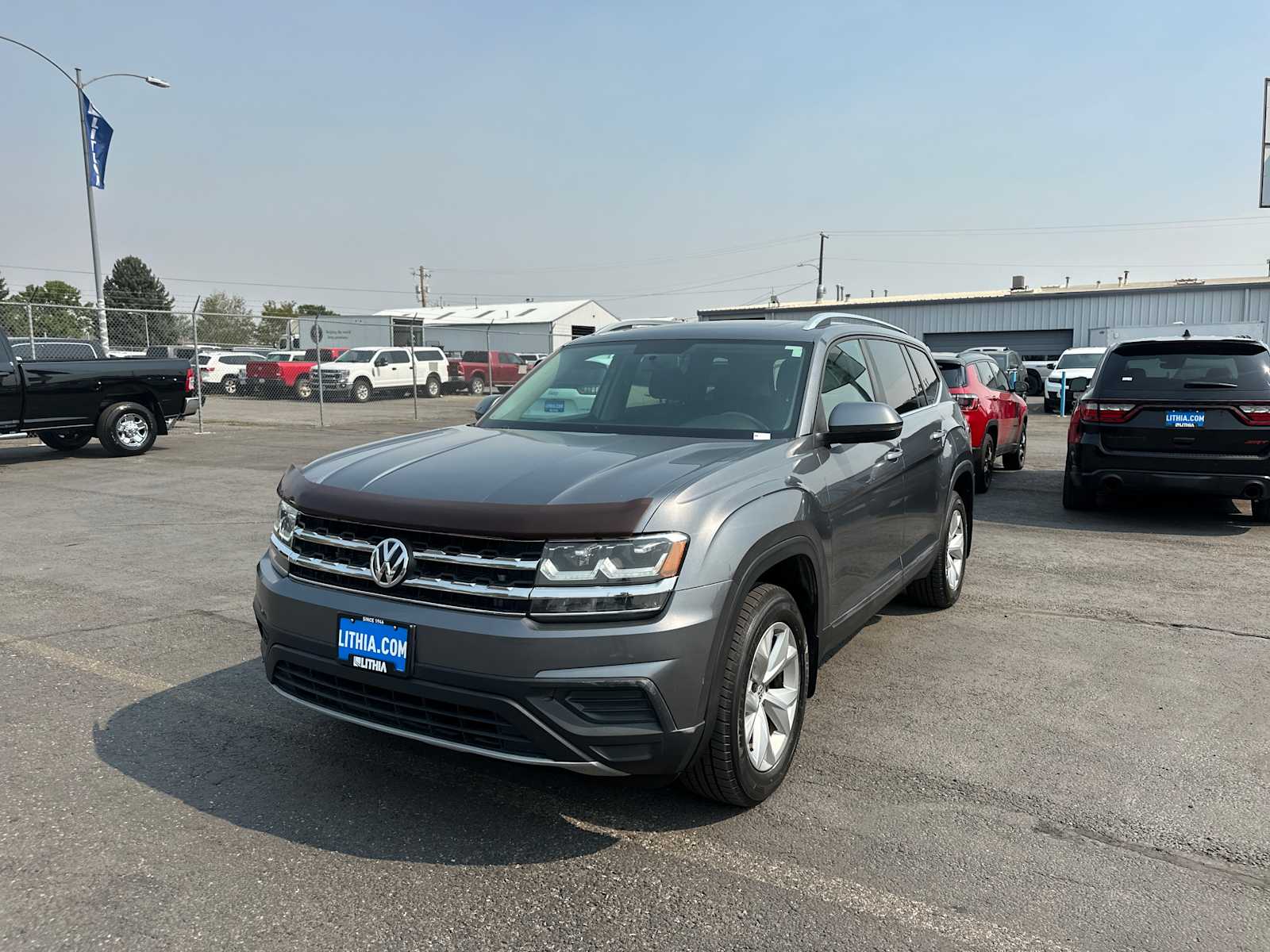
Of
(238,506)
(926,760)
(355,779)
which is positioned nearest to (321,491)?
(355,779)

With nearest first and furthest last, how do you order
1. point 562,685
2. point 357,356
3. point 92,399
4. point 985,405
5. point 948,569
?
point 562,685, point 948,569, point 985,405, point 92,399, point 357,356

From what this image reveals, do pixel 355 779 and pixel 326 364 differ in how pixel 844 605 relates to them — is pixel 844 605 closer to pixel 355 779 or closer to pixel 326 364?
pixel 355 779

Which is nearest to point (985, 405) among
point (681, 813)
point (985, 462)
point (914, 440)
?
point (985, 462)

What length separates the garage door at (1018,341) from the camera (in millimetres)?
41562

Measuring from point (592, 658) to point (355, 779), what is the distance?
1317mm

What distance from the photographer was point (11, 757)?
372 cm

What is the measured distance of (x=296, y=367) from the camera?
99.7 feet

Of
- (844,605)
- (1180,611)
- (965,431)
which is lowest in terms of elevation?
(1180,611)

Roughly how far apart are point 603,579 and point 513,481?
0.54 metres

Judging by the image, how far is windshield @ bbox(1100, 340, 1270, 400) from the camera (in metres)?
8.30

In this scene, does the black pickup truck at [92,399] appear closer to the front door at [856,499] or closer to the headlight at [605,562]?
the front door at [856,499]

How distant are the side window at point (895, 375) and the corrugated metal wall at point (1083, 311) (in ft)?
127

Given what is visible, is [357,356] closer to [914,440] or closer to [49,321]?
[49,321]

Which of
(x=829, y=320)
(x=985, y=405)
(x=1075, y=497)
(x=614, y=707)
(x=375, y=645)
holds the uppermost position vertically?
(x=829, y=320)
